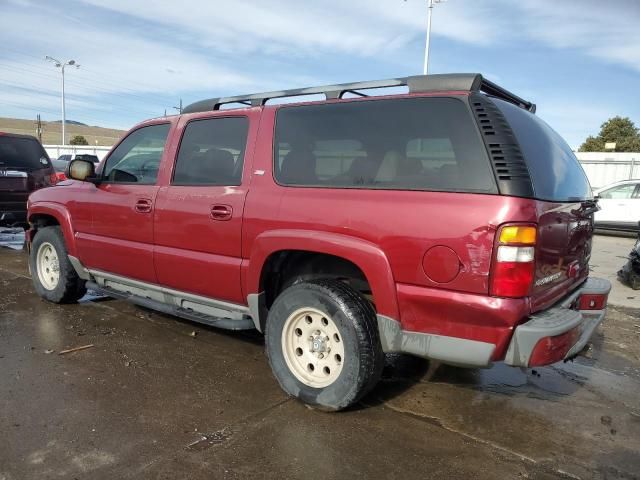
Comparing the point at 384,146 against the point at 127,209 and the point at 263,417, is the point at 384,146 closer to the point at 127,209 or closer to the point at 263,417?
the point at 263,417

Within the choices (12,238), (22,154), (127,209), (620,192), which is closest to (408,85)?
(127,209)

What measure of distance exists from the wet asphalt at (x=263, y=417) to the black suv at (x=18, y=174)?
443cm

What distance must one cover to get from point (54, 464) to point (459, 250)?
231 centimetres

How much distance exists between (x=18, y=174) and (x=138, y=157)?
206 inches

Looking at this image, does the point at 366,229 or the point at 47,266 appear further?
the point at 47,266

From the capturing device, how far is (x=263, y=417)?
3232 mm

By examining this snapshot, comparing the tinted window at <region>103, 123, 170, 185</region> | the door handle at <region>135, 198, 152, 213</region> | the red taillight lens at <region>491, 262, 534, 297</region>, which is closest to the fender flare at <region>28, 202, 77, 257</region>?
the tinted window at <region>103, 123, 170, 185</region>

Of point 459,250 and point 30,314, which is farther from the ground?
point 459,250

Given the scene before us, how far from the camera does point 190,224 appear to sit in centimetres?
388

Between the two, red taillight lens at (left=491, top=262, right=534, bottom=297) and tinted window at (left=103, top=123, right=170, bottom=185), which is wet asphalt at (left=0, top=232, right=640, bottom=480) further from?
tinted window at (left=103, top=123, right=170, bottom=185)

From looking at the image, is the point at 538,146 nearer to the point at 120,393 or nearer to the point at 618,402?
the point at 618,402

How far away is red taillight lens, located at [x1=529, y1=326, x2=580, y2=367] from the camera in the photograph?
2.66 meters

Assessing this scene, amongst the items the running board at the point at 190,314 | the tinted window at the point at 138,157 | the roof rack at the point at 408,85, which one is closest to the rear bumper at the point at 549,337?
the roof rack at the point at 408,85

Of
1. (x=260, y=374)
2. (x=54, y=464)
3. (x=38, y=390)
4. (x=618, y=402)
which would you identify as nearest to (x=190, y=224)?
(x=260, y=374)
